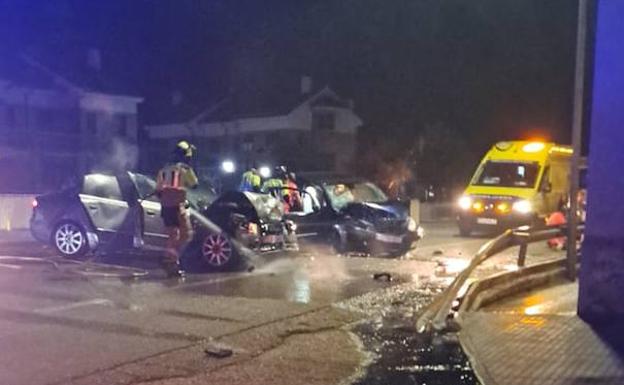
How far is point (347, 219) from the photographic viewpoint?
563 inches

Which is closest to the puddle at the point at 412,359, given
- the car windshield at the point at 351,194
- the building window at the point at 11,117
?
the car windshield at the point at 351,194

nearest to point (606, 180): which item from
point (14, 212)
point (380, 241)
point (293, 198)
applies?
point (380, 241)

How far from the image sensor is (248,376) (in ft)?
19.5

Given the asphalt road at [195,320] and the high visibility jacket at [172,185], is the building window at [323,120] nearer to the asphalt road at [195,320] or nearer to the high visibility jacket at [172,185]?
the asphalt road at [195,320]

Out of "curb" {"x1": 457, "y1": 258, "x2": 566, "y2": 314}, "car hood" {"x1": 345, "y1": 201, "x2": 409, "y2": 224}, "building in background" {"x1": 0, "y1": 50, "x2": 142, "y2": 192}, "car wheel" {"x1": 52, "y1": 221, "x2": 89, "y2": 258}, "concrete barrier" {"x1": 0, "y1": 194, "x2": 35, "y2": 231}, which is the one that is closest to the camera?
"curb" {"x1": 457, "y1": 258, "x2": 566, "y2": 314}

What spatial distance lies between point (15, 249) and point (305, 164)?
90.2 feet

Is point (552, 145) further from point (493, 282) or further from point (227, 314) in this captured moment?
point (227, 314)

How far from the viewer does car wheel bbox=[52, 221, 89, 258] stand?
12219mm

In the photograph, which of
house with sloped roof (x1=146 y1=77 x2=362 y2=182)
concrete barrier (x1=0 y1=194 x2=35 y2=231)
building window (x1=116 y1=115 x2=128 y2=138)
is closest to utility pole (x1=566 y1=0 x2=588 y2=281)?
concrete barrier (x1=0 y1=194 x2=35 y2=231)

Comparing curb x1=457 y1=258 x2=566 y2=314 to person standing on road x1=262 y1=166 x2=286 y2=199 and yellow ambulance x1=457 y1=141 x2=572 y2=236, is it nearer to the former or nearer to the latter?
person standing on road x1=262 y1=166 x2=286 y2=199

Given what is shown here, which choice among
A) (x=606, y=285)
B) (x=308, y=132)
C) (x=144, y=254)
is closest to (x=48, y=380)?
(x=606, y=285)

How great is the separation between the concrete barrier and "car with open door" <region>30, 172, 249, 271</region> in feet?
21.6

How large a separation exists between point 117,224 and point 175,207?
1404 millimetres

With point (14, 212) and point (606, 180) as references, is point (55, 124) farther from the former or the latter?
point (606, 180)
